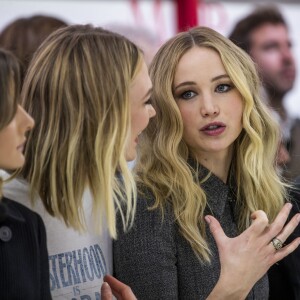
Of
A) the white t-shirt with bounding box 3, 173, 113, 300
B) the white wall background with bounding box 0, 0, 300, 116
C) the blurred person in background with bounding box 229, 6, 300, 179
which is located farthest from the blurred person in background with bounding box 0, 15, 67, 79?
the white t-shirt with bounding box 3, 173, 113, 300

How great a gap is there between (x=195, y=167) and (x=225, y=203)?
5.9 inches

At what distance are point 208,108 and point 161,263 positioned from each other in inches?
19.2

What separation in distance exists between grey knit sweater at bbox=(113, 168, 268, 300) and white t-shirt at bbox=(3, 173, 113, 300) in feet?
0.41

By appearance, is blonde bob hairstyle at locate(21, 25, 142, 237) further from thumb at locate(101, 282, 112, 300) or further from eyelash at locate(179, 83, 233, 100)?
eyelash at locate(179, 83, 233, 100)

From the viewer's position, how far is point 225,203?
256 cm

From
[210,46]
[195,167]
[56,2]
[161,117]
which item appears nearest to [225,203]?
[195,167]

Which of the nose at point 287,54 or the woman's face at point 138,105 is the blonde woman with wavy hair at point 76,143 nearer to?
the woman's face at point 138,105

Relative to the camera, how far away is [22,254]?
1.93 metres

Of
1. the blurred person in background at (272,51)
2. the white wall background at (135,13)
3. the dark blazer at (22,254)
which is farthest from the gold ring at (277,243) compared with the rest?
the white wall background at (135,13)

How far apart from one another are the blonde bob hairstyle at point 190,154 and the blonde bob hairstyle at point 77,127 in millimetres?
306

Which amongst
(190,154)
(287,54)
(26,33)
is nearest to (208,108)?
(190,154)

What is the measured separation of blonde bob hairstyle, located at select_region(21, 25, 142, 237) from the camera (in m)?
2.10

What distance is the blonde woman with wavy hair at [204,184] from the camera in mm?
2266

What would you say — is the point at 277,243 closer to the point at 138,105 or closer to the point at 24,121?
the point at 138,105
